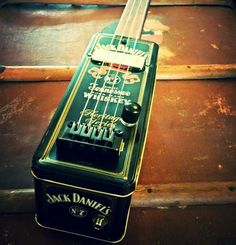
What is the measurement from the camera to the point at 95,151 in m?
0.82

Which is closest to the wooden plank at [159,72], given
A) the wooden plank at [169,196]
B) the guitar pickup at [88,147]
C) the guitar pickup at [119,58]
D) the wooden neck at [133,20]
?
the wooden neck at [133,20]

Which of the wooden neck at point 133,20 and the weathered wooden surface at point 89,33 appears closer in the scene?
the wooden neck at point 133,20

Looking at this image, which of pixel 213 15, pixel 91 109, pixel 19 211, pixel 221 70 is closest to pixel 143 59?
pixel 91 109

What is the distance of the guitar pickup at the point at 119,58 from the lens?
1.17 m

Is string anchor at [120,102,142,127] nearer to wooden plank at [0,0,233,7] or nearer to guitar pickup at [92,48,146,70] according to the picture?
guitar pickup at [92,48,146,70]

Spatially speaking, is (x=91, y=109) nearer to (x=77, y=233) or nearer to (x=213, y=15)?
(x=77, y=233)

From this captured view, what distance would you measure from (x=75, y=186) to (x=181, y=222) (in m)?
0.42

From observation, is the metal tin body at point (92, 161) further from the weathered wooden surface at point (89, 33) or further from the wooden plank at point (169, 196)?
the weathered wooden surface at point (89, 33)

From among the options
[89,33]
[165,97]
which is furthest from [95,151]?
[89,33]

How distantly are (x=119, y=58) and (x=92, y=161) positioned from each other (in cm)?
51

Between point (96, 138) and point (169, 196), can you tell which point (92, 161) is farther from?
point (169, 196)

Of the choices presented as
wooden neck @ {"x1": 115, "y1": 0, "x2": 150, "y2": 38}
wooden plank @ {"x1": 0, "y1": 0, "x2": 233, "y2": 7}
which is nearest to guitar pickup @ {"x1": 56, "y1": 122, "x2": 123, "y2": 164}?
wooden neck @ {"x1": 115, "y1": 0, "x2": 150, "y2": 38}

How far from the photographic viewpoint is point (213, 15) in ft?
7.21

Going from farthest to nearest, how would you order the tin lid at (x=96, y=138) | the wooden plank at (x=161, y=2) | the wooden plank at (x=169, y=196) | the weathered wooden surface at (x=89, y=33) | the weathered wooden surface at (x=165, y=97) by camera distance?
the wooden plank at (x=161, y=2), the weathered wooden surface at (x=89, y=33), the weathered wooden surface at (x=165, y=97), the wooden plank at (x=169, y=196), the tin lid at (x=96, y=138)
